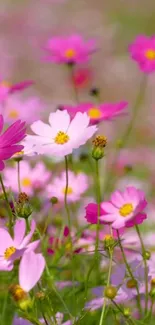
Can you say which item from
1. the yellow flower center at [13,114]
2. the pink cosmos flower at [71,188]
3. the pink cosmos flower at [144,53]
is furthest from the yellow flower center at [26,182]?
the yellow flower center at [13,114]

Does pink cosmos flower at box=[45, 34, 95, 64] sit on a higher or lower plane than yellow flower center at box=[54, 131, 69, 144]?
higher

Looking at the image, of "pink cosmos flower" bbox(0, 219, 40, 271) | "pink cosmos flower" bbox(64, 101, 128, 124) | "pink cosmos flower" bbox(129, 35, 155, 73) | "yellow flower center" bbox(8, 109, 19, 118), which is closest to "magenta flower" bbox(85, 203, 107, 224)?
"pink cosmos flower" bbox(0, 219, 40, 271)

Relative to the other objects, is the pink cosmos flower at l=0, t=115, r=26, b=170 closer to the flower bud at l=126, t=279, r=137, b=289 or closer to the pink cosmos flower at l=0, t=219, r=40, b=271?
the pink cosmos flower at l=0, t=219, r=40, b=271

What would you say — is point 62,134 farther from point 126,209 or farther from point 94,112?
point 94,112

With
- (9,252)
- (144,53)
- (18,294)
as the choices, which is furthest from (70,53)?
(18,294)

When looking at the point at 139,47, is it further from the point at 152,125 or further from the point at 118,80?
the point at 118,80

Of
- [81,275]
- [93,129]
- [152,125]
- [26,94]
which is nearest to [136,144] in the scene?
[152,125]
